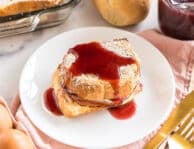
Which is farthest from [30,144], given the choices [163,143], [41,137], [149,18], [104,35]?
[149,18]

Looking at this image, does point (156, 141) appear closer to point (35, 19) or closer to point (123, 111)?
point (123, 111)

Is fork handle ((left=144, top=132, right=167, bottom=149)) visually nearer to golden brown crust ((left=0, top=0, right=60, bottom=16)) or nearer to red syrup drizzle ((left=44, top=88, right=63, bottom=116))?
red syrup drizzle ((left=44, top=88, right=63, bottom=116))

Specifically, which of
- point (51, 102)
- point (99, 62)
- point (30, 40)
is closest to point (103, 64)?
point (99, 62)

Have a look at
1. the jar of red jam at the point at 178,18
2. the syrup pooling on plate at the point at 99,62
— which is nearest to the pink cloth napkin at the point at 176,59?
the jar of red jam at the point at 178,18

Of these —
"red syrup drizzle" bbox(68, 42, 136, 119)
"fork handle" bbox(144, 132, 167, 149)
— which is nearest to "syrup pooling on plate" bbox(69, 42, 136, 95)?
"red syrup drizzle" bbox(68, 42, 136, 119)

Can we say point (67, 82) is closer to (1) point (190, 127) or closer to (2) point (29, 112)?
(2) point (29, 112)

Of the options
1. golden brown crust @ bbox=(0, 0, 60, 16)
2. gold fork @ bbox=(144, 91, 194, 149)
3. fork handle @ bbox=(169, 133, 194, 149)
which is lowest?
fork handle @ bbox=(169, 133, 194, 149)
